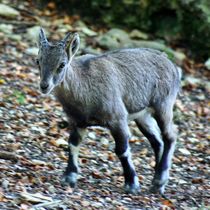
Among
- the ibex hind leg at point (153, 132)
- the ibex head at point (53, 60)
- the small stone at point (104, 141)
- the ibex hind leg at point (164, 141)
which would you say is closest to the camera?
the ibex head at point (53, 60)

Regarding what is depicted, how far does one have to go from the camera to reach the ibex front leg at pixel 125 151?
28.2 ft

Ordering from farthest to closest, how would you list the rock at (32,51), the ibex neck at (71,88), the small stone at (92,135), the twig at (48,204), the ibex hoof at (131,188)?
the rock at (32,51)
the small stone at (92,135)
the ibex hoof at (131,188)
the ibex neck at (71,88)
the twig at (48,204)

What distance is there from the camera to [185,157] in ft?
37.0

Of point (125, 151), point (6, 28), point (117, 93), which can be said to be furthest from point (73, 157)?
point (6, 28)

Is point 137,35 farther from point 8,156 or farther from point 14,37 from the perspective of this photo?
point 8,156

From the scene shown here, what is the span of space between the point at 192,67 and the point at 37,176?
7701mm

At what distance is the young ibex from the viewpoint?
8242mm

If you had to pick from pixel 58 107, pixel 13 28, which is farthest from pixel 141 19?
pixel 58 107

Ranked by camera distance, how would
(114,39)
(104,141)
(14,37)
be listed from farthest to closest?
(114,39), (14,37), (104,141)

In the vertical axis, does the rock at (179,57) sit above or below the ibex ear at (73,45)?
above

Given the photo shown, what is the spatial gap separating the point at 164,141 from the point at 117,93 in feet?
4.01

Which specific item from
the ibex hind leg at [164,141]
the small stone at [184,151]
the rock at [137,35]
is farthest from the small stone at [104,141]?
the rock at [137,35]

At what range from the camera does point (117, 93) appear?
875 centimetres

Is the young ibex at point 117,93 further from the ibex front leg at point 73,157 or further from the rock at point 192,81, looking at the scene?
the rock at point 192,81
